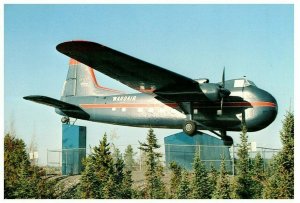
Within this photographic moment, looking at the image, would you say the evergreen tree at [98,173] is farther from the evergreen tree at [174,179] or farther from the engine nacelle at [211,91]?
the engine nacelle at [211,91]

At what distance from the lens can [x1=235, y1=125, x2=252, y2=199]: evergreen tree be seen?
11.9 meters

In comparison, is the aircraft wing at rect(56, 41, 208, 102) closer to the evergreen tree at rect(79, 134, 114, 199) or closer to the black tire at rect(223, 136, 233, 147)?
the black tire at rect(223, 136, 233, 147)

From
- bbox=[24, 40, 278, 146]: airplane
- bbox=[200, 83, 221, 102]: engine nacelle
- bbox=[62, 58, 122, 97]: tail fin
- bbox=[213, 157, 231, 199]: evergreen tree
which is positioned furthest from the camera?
bbox=[62, 58, 122, 97]: tail fin

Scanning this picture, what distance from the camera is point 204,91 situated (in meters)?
16.4

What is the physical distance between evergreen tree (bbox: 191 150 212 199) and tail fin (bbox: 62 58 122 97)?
9.83 m

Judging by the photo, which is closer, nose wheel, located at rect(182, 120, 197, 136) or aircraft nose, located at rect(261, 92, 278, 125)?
aircraft nose, located at rect(261, 92, 278, 125)

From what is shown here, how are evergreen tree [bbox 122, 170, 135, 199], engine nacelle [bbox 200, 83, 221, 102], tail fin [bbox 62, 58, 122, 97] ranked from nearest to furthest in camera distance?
evergreen tree [bbox 122, 170, 135, 199]
engine nacelle [bbox 200, 83, 221, 102]
tail fin [bbox 62, 58, 122, 97]

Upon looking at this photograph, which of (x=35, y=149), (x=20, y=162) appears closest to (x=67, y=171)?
(x=35, y=149)

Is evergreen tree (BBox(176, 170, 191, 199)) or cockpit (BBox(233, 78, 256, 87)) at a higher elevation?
cockpit (BBox(233, 78, 256, 87))

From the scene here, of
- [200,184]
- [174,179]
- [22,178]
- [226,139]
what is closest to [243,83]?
[226,139]

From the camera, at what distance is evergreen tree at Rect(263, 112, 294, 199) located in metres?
10.8

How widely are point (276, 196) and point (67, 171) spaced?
11833mm

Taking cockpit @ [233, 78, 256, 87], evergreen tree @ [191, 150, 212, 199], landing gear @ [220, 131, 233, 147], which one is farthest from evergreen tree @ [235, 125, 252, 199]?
landing gear @ [220, 131, 233, 147]

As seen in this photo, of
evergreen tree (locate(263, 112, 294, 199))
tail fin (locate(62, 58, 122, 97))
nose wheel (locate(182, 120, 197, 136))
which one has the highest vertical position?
tail fin (locate(62, 58, 122, 97))
